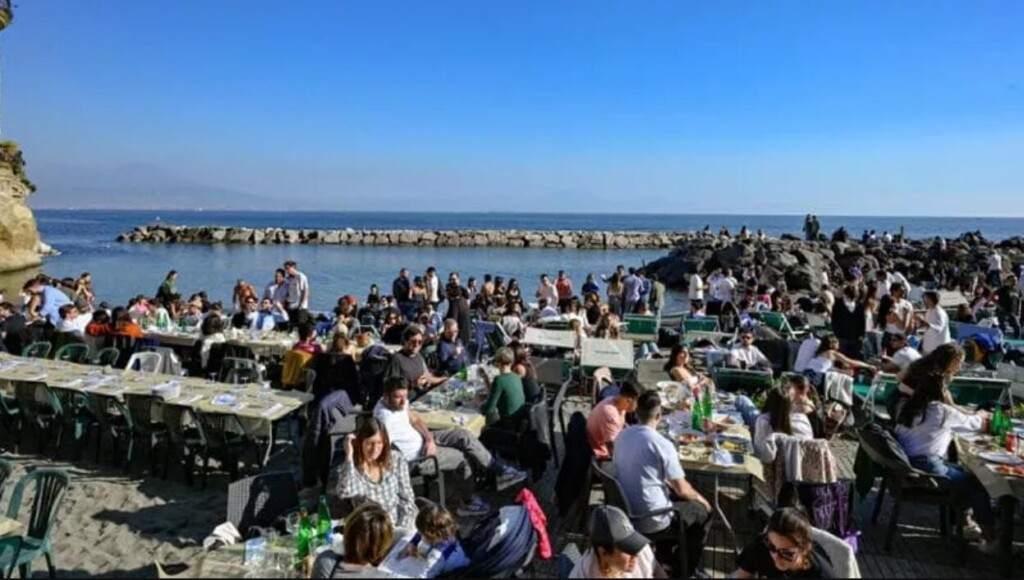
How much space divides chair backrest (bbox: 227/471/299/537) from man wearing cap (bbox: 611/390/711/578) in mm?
2241

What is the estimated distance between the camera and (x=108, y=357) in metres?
9.17

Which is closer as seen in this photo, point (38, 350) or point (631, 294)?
point (38, 350)

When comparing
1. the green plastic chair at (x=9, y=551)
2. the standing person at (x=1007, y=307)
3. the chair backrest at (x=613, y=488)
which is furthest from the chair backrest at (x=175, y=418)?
the standing person at (x=1007, y=307)

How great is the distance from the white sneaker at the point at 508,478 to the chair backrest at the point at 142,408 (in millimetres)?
3399

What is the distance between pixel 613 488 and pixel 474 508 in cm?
174

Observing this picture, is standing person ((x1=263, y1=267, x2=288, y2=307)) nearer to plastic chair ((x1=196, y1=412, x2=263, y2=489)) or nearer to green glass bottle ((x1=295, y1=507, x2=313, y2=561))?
plastic chair ((x1=196, y1=412, x2=263, y2=489))

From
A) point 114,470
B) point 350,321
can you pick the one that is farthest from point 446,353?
point 114,470

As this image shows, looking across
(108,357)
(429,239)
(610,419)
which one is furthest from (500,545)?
(429,239)

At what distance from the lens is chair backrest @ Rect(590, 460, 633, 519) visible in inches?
175

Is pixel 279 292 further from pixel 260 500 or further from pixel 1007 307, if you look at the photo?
pixel 1007 307

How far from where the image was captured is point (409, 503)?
4715 mm

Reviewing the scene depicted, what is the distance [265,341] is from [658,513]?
7.59m

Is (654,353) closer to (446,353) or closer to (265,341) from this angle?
(446,353)

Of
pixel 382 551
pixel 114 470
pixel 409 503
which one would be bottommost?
pixel 114 470
